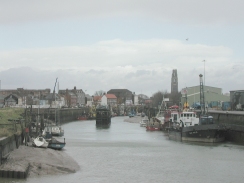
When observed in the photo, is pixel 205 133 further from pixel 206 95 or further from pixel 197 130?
pixel 206 95

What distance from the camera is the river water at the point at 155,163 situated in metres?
31.5

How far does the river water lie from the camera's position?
31.5 metres

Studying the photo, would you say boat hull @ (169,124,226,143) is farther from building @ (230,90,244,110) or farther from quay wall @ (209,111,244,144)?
building @ (230,90,244,110)

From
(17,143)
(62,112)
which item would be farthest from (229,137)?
(62,112)

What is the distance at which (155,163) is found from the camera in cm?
3856

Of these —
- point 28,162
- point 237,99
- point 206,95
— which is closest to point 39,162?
point 28,162

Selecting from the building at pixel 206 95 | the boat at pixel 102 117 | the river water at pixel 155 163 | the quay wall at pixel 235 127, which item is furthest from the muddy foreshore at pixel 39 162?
the building at pixel 206 95

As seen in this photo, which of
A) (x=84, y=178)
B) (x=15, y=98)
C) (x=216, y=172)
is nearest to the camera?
(x=84, y=178)

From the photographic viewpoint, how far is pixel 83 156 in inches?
1703

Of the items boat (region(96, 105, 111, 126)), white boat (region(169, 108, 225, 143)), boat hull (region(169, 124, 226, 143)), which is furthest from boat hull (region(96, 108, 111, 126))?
boat hull (region(169, 124, 226, 143))

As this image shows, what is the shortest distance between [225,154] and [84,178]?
17.5 metres

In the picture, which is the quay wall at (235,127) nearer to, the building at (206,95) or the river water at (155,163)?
the river water at (155,163)

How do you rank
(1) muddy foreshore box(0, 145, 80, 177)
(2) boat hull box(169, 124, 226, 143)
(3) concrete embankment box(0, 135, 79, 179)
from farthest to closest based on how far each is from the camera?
(2) boat hull box(169, 124, 226, 143) → (1) muddy foreshore box(0, 145, 80, 177) → (3) concrete embankment box(0, 135, 79, 179)

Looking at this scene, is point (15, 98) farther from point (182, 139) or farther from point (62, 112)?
point (182, 139)
